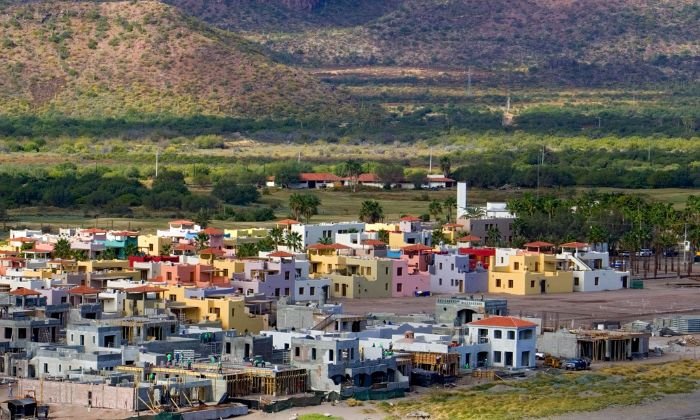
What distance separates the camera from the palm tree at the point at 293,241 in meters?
93.8

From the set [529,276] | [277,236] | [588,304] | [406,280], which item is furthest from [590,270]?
[277,236]

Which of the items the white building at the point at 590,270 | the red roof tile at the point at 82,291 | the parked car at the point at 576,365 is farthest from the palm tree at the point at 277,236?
the parked car at the point at 576,365

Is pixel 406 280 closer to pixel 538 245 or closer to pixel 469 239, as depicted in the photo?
pixel 538 245

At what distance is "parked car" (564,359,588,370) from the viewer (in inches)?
2579

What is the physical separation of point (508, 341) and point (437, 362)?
2.85 metres

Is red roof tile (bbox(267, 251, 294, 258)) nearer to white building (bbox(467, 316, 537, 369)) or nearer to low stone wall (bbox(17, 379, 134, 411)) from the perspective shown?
white building (bbox(467, 316, 537, 369))

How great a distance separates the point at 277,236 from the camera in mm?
96062

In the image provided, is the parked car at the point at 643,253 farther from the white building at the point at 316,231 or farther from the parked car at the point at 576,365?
the parked car at the point at 576,365

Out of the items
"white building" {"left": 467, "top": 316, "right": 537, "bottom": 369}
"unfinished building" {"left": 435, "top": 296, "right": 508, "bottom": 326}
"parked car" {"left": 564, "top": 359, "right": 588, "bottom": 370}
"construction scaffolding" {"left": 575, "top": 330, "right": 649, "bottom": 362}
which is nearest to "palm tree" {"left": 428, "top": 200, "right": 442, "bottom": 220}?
"unfinished building" {"left": 435, "top": 296, "right": 508, "bottom": 326}

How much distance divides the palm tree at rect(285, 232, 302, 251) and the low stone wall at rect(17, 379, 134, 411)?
121ft

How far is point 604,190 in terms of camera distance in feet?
490

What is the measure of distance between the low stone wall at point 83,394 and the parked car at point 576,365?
15.5 meters

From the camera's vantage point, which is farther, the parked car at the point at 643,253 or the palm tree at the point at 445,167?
the palm tree at the point at 445,167

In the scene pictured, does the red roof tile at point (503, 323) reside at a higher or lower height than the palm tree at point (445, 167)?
lower
